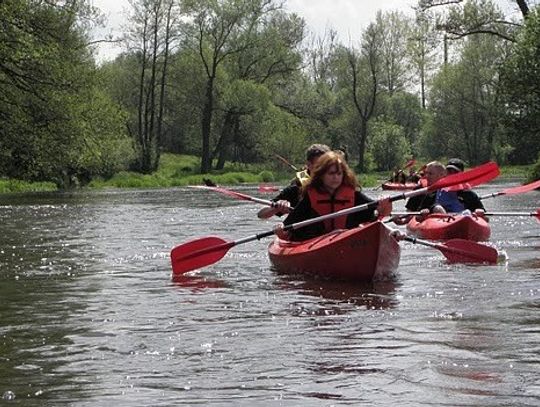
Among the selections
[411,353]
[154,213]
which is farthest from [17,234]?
[411,353]

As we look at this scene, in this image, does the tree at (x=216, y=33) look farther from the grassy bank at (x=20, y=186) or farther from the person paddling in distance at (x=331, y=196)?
the person paddling in distance at (x=331, y=196)

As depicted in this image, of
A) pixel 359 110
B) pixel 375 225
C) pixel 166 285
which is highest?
pixel 359 110

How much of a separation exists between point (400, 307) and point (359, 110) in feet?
151

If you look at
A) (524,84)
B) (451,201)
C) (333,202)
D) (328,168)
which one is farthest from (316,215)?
(524,84)

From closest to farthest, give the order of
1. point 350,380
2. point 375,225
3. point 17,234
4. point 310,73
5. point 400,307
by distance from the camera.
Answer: point 350,380 → point 400,307 → point 375,225 → point 17,234 → point 310,73

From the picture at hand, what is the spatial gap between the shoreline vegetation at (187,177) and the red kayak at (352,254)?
23.4m

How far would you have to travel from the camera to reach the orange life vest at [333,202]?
808cm

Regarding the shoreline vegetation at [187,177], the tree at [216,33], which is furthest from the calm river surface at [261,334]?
the tree at [216,33]

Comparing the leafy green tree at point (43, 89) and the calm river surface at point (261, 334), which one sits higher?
the leafy green tree at point (43, 89)

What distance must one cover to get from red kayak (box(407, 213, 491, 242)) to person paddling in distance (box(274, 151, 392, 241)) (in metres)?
2.63

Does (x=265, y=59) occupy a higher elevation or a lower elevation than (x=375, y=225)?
higher

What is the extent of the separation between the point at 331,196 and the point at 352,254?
805 mm

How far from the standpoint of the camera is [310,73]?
206ft

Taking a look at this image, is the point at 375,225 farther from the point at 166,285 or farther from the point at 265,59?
the point at 265,59
